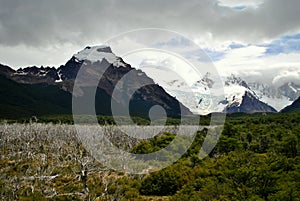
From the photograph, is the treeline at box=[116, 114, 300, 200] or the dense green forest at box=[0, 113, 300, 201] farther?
the dense green forest at box=[0, 113, 300, 201]

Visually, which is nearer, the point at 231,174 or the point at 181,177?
the point at 231,174

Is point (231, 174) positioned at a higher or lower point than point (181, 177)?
higher

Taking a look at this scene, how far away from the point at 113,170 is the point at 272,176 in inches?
1298

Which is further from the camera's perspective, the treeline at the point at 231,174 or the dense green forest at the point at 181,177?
the dense green forest at the point at 181,177

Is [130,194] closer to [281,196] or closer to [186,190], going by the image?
[186,190]

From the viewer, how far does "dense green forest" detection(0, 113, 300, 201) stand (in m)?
30.8

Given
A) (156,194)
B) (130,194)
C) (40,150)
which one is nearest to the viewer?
(130,194)

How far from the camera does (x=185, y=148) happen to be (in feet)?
194

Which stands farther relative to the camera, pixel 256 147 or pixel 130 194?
pixel 256 147

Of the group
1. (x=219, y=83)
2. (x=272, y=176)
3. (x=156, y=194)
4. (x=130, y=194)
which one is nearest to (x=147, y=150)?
(x=156, y=194)

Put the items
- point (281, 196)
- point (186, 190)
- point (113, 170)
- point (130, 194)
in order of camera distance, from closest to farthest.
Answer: point (281, 196) < point (186, 190) < point (130, 194) < point (113, 170)

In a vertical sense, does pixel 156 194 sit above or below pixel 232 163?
below

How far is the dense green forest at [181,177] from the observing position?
30.8 m

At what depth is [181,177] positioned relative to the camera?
1758 inches
